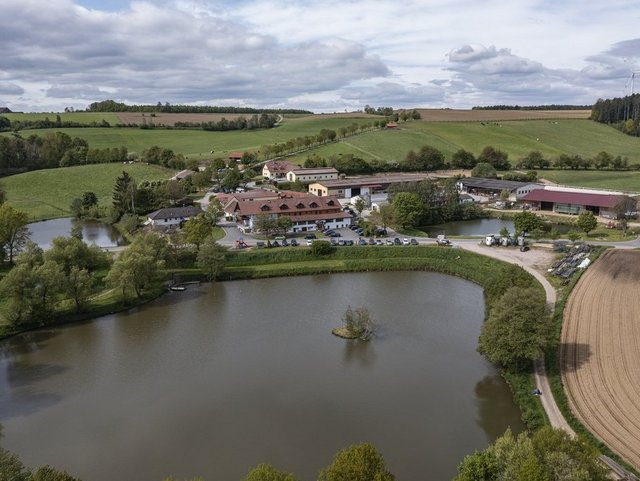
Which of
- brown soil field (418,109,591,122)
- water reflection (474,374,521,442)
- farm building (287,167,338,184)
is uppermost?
brown soil field (418,109,591,122)

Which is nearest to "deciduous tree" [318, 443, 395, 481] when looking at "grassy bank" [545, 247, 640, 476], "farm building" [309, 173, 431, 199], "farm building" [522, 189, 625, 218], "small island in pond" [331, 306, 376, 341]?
"grassy bank" [545, 247, 640, 476]

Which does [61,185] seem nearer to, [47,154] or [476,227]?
→ [47,154]

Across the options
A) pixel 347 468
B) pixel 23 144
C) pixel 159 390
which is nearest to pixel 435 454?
pixel 347 468

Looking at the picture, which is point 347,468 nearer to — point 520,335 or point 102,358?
point 520,335

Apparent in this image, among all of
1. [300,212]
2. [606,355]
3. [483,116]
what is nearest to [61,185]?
[300,212]

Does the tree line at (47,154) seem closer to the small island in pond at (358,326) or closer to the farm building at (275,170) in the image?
the farm building at (275,170)

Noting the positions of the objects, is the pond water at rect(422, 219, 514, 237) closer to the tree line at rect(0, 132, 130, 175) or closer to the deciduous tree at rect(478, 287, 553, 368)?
the deciduous tree at rect(478, 287, 553, 368)
